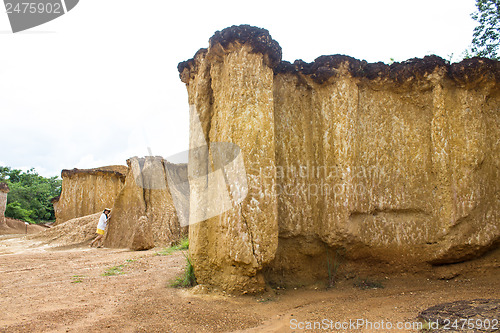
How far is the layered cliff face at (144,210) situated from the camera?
9.45 metres

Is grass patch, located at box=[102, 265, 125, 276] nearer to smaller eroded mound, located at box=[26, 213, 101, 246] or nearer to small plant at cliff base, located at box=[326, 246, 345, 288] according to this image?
small plant at cliff base, located at box=[326, 246, 345, 288]

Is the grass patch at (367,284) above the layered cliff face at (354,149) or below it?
below

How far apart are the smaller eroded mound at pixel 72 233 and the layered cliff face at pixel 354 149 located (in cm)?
758

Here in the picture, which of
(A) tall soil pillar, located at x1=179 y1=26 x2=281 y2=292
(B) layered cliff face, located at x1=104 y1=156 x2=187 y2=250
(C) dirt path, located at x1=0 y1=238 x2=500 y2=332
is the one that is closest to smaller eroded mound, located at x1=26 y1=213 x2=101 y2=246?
(B) layered cliff face, located at x1=104 y1=156 x2=187 y2=250

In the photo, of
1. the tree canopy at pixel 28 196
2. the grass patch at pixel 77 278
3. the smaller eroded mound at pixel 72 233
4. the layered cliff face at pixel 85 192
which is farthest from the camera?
the tree canopy at pixel 28 196

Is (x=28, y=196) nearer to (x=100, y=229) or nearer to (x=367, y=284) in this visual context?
(x=100, y=229)

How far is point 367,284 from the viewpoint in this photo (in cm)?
431

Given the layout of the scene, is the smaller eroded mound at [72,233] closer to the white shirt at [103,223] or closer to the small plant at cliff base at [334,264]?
the white shirt at [103,223]

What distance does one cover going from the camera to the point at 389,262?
443 centimetres

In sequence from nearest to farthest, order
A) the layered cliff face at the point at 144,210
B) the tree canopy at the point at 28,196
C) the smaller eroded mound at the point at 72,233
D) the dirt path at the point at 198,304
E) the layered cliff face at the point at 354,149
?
the dirt path at the point at 198,304, the layered cliff face at the point at 354,149, the layered cliff face at the point at 144,210, the smaller eroded mound at the point at 72,233, the tree canopy at the point at 28,196

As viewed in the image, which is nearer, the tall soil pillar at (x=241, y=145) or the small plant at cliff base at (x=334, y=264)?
the tall soil pillar at (x=241, y=145)

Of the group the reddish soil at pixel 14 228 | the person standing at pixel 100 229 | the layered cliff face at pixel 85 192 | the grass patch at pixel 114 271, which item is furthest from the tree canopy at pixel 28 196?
the grass patch at pixel 114 271

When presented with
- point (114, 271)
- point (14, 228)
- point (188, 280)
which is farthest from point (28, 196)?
point (188, 280)

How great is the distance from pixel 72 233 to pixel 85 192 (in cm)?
570
